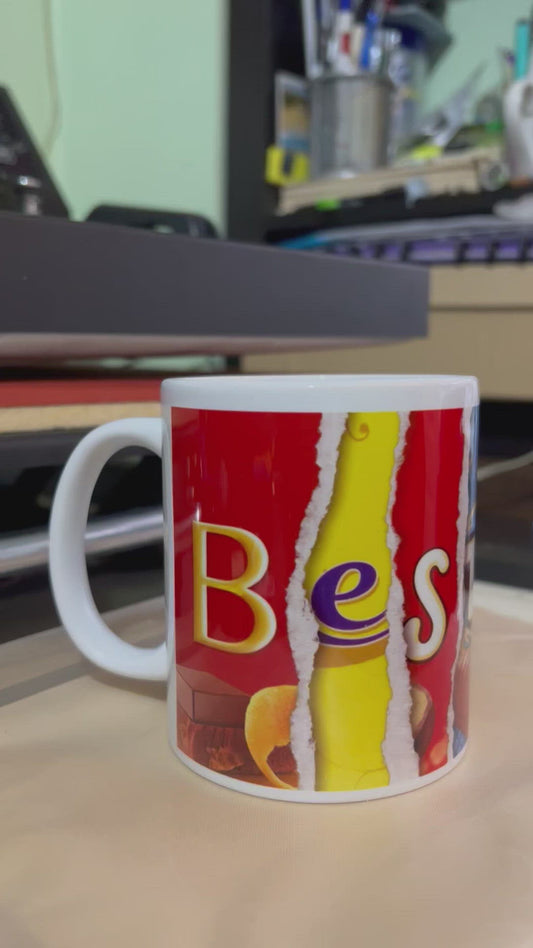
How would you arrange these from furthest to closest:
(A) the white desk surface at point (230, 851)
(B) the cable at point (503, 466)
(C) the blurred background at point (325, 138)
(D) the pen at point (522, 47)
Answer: (D) the pen at point (522, 47) < (C) the blurred background at point (325, 138) < (B) the cable at point (503, 466) < (A) the white desk surface at point (230, 851)

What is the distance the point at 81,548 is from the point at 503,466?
1.71 ft

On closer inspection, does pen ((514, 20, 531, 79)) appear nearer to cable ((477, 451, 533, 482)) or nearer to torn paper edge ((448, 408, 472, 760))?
cable ((477, 451, 533, 482))

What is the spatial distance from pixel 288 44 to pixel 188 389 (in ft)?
3.33

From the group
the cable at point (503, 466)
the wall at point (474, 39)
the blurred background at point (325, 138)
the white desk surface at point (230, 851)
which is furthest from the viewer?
the wall at point (474, 39)

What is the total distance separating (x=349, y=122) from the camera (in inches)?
40.6

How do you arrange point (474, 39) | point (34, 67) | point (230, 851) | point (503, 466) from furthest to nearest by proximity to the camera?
point (474, 39) → point (34, 67) → point (503, 466) → point (230, 851)

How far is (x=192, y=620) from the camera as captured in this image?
25 cm

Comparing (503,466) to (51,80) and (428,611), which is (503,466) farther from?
(51,80)

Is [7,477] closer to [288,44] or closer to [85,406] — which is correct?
[85,406]

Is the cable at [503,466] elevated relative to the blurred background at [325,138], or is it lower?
lower

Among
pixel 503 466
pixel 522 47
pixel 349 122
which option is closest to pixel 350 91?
pixel 349 122

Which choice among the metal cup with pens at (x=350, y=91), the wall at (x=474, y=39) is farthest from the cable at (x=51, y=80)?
the wall at (x=474, y=39)

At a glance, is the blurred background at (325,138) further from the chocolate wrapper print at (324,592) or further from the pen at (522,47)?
the chocolate wrapper print at (324,592)

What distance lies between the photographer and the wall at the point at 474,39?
1109 millimetres
